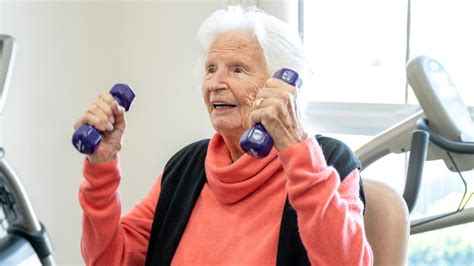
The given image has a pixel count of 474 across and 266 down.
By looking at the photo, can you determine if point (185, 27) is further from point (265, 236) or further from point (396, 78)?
point (265, 236)

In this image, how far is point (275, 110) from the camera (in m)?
1.00

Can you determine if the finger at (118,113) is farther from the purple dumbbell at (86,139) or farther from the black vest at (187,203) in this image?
the black vest at (187,203)

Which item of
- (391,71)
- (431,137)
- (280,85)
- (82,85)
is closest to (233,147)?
(280,85)

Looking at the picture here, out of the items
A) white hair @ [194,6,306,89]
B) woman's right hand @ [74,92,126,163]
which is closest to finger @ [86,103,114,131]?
woman's right hand @ [74,92,126,163]

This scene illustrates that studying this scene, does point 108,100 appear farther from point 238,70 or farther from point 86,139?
point 238,70

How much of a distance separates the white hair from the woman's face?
0.02 metres

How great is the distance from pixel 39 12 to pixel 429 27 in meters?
1.76

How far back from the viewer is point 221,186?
4.48 ft

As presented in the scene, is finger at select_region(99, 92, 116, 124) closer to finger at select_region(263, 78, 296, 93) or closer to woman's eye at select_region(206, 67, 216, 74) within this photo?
woman's eye at select_region(206, 67, 216, 74)

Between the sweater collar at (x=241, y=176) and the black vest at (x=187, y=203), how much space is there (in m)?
0.08

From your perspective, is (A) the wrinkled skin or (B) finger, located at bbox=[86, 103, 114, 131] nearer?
(B) finger, located at bbox=[86, 103, 114, 131]

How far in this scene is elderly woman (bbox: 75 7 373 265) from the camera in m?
1.25

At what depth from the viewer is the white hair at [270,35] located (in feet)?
4.51

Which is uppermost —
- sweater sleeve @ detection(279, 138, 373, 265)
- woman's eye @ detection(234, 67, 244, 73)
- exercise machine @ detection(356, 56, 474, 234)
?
woman's eye @ detection(234, 67, 244, 73)
